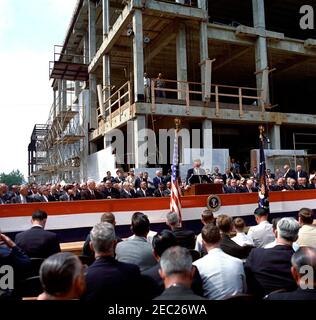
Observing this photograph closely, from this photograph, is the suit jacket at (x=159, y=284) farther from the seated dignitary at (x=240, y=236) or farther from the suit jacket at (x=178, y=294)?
the seated dignitary at (x=240, y=236)

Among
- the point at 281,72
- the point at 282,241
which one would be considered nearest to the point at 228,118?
the point at 281,72

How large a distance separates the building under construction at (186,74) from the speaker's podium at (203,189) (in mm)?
6115

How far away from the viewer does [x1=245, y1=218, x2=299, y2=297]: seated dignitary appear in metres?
3.40

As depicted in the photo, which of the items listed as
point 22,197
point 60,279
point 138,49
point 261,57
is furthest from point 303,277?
point 261,57

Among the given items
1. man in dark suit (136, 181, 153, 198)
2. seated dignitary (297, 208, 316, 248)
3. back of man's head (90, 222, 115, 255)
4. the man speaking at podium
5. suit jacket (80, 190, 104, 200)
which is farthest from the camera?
the man speaking at podium

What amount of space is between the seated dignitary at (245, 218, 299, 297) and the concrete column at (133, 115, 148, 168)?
12.4 m

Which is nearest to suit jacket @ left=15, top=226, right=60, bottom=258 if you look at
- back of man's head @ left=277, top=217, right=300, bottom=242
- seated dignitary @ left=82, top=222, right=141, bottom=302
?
seated dignitary @ left=82, top=222, right=141, bottom=302

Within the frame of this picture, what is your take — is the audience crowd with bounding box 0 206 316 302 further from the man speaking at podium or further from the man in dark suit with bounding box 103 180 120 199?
the man speaking at podium

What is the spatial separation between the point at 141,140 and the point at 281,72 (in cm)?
1504

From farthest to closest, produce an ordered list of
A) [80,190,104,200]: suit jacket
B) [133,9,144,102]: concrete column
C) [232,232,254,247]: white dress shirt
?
[133,9,144,102]: concrete column, [80,190,104,200]: suit jacket, [232,232,254,247]: white dress shirt

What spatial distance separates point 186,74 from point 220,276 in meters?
15.9

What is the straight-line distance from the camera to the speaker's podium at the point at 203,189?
9938 mm

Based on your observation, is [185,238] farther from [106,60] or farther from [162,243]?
[106,60]

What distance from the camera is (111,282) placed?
9.30ft
